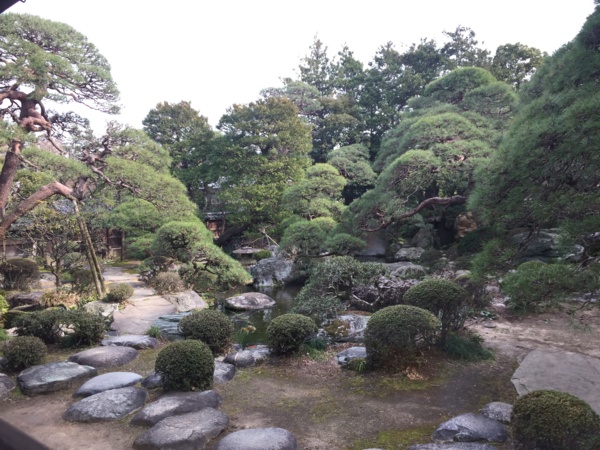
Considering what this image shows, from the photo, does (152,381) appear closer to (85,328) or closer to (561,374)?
(85,328)

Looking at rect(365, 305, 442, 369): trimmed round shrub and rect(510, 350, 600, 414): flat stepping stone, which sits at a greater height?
rect(365, 305, 442, 369): trimmed round shrub

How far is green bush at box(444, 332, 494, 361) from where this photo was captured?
6125 millimetres

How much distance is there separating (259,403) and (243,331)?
378cm

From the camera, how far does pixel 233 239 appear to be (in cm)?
2180

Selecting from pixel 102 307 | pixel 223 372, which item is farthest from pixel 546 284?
pixel 102 307

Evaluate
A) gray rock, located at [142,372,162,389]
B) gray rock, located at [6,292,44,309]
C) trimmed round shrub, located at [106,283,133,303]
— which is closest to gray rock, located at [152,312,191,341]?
trimmed round shrub, located at [106,283,133,303]

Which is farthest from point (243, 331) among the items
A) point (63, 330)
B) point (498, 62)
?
point (498, 62)

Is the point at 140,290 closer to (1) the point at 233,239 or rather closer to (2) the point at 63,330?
(2) the point at 63,330

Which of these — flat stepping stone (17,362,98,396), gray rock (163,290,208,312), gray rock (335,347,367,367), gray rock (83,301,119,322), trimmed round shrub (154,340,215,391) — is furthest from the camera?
gray rock (163,290,208,312)

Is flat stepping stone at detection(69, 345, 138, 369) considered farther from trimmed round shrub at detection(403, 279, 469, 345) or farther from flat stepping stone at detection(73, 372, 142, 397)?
trimmed round shrub at detection(403, 279, 469, 345)

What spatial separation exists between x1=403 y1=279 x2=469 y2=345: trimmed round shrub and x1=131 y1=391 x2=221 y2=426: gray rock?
3305 millimetres

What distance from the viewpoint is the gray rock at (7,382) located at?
5215 millimetres

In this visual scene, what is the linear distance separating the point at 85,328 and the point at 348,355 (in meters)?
4.24

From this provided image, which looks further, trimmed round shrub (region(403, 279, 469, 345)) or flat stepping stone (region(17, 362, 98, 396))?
trimmed round shrub (region(403, 279, 469, 345))
